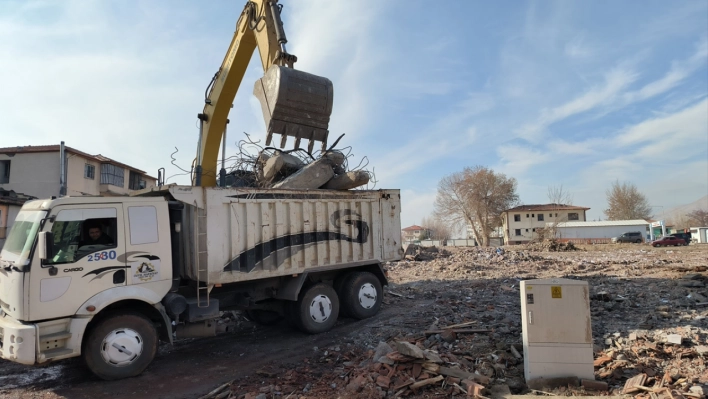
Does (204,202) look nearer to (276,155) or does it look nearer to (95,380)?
(276,155)

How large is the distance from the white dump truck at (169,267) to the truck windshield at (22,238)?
0.02 meters

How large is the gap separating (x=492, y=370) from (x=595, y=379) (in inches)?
40.2

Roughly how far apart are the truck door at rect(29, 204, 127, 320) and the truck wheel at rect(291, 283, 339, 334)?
9.20 ft

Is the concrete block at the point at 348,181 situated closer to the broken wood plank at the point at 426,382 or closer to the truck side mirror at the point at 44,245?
the broken wood plank at the point at 426,382

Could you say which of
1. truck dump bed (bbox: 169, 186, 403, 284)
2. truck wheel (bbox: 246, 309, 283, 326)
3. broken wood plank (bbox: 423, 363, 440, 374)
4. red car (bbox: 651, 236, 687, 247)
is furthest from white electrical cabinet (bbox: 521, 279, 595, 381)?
red car (bbox: 651, 236, 687, 247)

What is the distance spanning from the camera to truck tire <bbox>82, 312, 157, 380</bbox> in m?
5.05

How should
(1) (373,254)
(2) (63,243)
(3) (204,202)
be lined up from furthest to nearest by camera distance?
(1) (373,254), (3) (204,202), (2) (63,243)

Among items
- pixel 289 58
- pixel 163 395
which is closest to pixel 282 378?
pixel 163 395

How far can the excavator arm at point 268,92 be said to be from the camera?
22.3 ft

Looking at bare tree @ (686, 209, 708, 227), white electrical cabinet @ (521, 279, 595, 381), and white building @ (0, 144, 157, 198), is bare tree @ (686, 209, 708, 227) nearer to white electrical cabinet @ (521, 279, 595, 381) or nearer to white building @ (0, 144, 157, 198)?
white electrical cabinet @ (521, 279, 595, 381)

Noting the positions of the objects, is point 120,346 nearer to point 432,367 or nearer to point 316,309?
point 316,309

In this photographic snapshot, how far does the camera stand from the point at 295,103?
22.6 ft

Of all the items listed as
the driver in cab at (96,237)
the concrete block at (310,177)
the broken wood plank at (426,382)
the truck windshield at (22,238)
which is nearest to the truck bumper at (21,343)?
the truck windshield at (22,238)

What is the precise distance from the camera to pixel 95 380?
5.29 metres
